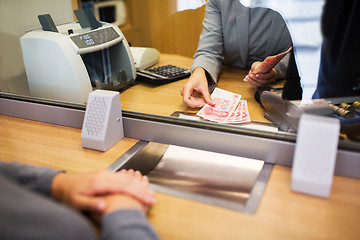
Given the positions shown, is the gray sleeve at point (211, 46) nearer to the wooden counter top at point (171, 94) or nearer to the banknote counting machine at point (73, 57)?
the wooden counter top at point (171, 94)

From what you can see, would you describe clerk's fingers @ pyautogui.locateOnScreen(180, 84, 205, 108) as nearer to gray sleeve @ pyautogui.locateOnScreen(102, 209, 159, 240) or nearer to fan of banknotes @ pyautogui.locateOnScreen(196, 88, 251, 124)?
fan of banknotes @ pyautogui.locateOnScreen(196, 88, 251, 124)

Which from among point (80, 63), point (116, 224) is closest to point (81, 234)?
point (116, 224)

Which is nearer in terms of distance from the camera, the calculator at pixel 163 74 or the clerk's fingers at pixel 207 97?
the clerk's fingers at pixel 207 97

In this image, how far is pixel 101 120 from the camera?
956 millimetres

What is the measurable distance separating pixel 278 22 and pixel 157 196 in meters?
0.61

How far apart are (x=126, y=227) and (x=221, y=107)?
62cm

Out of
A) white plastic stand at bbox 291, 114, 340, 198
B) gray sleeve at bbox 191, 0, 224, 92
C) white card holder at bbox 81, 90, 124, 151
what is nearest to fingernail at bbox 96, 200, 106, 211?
white card holder at bbox 81, 90, 124, 151

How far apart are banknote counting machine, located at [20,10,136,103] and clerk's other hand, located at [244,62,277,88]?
0.55 meters

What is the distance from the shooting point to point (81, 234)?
544 mm

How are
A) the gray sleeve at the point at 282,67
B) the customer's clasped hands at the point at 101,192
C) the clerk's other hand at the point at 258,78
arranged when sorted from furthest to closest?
the clerk's other hand at the point at 258,78 → the gray sleeve at the point at 282,67 → the customer's clasped hands at the point at 101,192

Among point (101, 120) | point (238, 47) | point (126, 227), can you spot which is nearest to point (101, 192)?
point (126, 227)

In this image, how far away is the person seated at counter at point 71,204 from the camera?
0.54 metres

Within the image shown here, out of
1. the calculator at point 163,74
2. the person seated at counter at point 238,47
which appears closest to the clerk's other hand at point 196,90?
the person seated at counter at point 238,47

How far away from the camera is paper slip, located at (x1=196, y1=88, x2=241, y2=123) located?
3.33 feet
